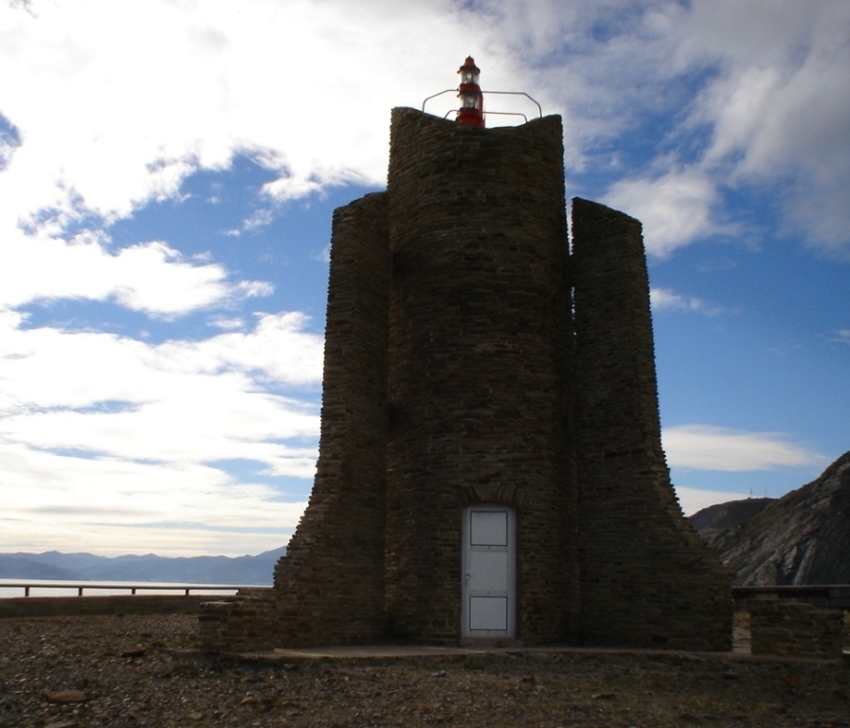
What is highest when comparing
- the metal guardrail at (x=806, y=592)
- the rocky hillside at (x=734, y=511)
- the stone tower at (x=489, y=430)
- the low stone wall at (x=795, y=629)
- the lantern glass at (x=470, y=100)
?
the lantern glass at (x=470, y=100)

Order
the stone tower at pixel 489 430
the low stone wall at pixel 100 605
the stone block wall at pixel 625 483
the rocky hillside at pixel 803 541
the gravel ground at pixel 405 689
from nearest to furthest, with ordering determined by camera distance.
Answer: the gravel ground at pixel 405 689 → the stone block wall at pixel 625 483 → the stone tower at pixel 489 430 → the low stone wall at pixel 100 605 → the rocky hillside at pixel 803 541

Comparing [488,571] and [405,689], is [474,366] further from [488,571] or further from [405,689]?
[405,689]

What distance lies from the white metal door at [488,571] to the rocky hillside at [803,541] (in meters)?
27.5

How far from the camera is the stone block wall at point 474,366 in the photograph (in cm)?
1576

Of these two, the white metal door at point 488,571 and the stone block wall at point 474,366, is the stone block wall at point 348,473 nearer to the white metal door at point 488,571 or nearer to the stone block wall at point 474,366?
the stone block wall at point 474,366

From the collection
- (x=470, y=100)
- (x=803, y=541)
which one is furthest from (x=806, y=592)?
(x=803, y=541)

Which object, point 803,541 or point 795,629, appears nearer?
point 795,629

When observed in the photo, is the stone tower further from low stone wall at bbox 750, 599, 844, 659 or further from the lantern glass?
the lantern glass

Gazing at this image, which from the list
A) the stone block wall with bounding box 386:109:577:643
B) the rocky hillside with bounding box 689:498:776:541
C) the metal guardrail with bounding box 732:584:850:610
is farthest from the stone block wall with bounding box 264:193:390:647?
the rocky hillside with bounding box 689:498:776:541

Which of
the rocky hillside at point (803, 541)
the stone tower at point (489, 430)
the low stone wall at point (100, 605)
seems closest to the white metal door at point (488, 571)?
the stone tower at point (489, 430)

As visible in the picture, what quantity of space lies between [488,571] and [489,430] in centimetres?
236

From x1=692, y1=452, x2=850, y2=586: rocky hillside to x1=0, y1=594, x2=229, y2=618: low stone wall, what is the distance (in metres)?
26.1

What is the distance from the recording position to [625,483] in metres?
16.4

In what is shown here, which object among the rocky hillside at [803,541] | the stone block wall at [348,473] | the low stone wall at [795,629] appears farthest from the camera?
the rocky hillside at [803,541]
